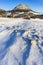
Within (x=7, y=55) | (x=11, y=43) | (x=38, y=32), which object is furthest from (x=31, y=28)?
(x=7, y=55)

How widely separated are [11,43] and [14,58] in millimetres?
385

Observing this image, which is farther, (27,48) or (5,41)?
(5,41)

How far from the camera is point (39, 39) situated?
2.45 metres

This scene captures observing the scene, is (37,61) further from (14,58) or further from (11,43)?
(11,43)

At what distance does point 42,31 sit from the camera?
8.93ft

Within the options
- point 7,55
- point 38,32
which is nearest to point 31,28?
point 38,32

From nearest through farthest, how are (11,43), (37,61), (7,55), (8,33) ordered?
(37,61)
(7,55)
(11,43)
(8,33)

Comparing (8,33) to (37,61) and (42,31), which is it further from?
(37,61)

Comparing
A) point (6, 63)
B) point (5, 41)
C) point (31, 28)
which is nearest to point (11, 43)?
point (5, 41)

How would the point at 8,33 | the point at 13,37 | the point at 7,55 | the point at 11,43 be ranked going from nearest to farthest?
the point at 7,55
the point at 11,43
the point at 13,37
the point at 8,33

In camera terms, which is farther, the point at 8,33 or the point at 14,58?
the point at 8,33

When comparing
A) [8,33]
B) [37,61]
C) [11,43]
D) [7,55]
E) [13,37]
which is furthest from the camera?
[8,33]

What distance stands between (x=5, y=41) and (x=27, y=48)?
1.54 feet

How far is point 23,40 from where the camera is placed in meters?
2.48
